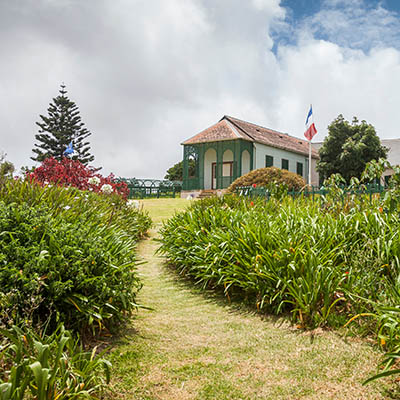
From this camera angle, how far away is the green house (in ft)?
82.1

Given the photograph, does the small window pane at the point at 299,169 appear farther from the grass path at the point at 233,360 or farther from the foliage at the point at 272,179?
the grass path at the point at 233,360

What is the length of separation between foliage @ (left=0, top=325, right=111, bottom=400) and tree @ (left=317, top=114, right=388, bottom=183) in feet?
75.5

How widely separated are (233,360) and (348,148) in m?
23.2

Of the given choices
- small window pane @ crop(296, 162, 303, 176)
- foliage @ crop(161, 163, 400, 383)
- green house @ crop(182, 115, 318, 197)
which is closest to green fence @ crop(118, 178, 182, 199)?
green house @ crop(182, 115, 318, 197)

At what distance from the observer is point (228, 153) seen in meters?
27.3

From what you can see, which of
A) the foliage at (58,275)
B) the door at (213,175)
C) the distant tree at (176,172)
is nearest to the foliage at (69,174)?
the foliage at (58,275)

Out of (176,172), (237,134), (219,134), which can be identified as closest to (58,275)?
(237,134)

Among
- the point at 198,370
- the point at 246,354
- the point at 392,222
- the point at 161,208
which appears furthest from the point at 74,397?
the point at 161,208

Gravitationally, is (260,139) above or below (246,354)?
above

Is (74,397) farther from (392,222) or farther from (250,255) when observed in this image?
(392,222)

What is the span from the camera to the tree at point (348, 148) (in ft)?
78.3

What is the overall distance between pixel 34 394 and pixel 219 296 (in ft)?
9.98

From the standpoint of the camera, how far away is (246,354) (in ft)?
10.7

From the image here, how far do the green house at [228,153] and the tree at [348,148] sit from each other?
3.48 meters
